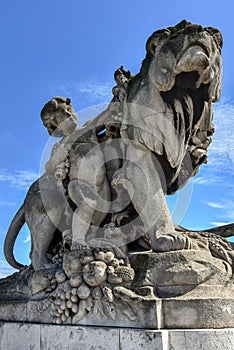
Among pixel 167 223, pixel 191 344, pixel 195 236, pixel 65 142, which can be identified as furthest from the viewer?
pixel 65 142

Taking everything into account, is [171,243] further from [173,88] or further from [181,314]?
[173,88]

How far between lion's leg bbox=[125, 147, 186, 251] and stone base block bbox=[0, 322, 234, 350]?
2.78 feet

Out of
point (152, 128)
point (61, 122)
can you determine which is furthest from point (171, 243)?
point (61, 122)

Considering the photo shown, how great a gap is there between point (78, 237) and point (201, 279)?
1394mm

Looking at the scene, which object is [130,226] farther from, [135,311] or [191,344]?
[191,344]

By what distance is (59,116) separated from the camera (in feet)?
15.0

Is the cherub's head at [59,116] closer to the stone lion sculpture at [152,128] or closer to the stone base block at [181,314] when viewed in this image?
the stone lion sculpture at [152,128]

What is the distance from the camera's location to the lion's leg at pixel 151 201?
3.55 metres

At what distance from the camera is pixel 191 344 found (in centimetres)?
288

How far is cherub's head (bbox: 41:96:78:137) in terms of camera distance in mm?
4535

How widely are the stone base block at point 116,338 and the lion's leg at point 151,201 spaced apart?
2.78 ft

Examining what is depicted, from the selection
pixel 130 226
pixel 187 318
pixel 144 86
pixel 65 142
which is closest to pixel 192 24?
pixel 144 86

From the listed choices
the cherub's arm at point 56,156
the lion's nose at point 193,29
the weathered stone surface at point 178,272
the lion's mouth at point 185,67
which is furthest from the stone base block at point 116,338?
the lion's nose at point 193,29

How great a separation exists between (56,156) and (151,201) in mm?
1312
